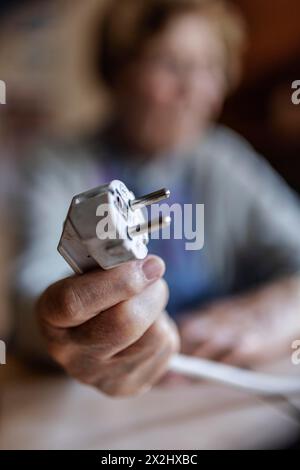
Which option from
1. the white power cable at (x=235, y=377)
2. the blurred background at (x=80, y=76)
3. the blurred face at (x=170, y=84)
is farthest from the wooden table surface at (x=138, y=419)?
the blurred background at (x=80, y=76)

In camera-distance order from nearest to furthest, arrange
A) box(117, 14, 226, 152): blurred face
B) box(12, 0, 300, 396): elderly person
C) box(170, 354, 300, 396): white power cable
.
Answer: box(170, 354, 300, 396): white power cable, box(12, 0, 300, 396): elderly person, box(117, 14, 226, 152): blurred face

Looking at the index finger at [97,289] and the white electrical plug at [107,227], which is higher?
the white electrical plug at [107,227]

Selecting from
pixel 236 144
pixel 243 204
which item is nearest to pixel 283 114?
pixel 236 144

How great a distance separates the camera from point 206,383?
15.5 inches

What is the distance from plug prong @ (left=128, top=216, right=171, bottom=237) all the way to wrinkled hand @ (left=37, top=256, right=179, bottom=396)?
1.1 inches

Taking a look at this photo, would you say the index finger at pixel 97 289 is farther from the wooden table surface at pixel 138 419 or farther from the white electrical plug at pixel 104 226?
the wooden table surface at pixel 138 419

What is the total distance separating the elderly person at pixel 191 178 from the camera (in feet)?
1.61

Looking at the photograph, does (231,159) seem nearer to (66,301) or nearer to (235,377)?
(235,377)

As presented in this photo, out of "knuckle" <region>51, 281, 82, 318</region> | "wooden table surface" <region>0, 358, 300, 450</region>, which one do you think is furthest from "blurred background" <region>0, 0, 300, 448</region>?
"knuckle" <region>51, 281, 82, 318</region>

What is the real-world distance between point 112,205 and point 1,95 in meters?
0.60

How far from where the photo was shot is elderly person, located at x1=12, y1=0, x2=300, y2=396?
491 millimetres

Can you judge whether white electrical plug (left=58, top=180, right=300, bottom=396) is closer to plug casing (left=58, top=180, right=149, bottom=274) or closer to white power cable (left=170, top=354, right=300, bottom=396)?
plug casing (left=58, top=180, right=149, bottom=274)

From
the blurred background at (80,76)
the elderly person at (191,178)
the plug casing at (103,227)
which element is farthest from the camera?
the blurred background at (80,76)

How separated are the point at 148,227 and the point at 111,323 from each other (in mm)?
60
